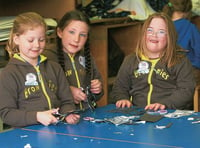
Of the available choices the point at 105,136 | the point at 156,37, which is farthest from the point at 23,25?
the point at 156,37

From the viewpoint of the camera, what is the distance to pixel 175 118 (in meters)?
2.01

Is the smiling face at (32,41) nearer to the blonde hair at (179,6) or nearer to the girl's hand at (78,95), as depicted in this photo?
the girl's hand at (78,95)

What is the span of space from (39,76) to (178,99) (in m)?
0.77

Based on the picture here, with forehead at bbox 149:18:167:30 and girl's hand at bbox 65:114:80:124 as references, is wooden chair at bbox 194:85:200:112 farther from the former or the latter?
girl's hand at bbox 65:114:80:124

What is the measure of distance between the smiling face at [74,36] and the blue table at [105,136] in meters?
0.54

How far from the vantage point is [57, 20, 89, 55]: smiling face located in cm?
236

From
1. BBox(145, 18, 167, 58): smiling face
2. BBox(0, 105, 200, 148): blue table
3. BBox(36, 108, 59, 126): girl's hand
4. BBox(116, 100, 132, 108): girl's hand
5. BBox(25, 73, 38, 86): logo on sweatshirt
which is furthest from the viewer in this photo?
BBox(145, 18, 167, 58): smiling face

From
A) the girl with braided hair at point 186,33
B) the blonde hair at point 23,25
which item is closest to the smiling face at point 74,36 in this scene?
the blonde hair at point 23,25

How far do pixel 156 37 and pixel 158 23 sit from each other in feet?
0.27

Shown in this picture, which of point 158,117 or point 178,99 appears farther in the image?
point 178,99

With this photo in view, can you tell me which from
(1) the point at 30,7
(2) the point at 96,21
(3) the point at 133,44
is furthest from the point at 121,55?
(1) the point at 30,7

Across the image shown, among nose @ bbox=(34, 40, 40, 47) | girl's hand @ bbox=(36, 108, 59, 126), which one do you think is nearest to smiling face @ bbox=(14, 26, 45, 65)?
nose @ bbox=(34, 40, 40, 47)

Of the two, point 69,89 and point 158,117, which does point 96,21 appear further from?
point 158,117

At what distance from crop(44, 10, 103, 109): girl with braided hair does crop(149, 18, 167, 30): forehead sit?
35 centimetres
